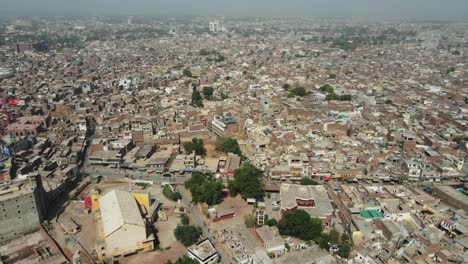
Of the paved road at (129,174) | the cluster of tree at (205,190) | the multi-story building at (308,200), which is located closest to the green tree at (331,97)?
the multi-story building at (308,200)

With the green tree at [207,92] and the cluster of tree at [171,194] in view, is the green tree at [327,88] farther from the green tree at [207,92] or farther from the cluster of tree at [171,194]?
the cluster of tree at [171,194]

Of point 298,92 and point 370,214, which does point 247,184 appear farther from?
point 298,92

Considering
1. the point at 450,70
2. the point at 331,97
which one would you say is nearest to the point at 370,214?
the point at 331,97

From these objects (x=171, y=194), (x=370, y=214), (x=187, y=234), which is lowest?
(x=171, y=194)

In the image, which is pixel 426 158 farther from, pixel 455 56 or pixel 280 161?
pixel 455 56

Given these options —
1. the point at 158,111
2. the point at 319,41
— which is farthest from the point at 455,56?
the point at 158,111

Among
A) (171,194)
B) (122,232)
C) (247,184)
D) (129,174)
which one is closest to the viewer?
(122,232)
